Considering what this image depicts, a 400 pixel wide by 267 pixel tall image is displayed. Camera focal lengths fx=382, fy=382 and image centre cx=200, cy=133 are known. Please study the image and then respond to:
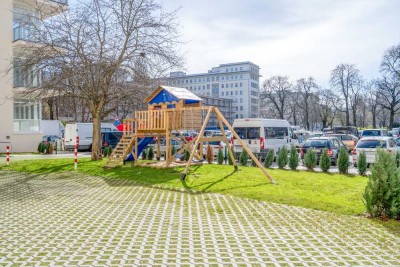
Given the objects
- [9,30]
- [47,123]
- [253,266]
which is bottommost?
[253,266]

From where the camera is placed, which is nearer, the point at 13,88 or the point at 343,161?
the point at 343,161

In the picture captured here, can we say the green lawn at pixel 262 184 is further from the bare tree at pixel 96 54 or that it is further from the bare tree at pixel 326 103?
the bare tree at pixel 326 103

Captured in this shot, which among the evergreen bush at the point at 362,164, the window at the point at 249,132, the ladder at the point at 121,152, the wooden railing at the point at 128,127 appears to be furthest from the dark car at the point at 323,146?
the wooden railing at the point at 128,127

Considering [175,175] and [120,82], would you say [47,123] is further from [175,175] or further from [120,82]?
[175,175]

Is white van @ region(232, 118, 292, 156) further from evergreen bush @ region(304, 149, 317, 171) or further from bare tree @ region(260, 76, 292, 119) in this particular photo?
bare tree @ region(260, 76, 292, 119)

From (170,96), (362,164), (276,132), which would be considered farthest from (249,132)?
(362,164)

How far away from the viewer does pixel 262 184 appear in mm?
11633

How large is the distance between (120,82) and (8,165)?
22.2ft

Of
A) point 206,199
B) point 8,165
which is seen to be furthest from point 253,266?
point 8,165

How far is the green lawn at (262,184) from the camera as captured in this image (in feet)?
29.4

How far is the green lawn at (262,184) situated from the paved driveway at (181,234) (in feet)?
A: 2.32

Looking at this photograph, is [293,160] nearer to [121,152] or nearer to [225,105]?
[121,152]

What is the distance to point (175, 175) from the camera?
45.4 ft

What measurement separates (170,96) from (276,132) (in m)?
8.10
